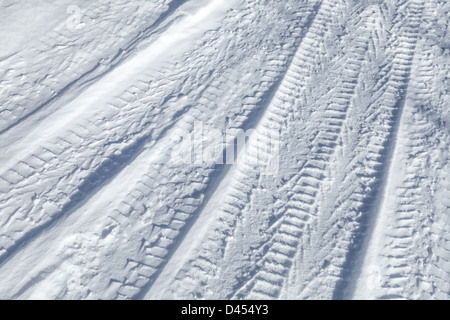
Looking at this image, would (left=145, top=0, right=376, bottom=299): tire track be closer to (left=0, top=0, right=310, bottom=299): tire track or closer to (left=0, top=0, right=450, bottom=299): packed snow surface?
(left=0, top=0, right=450, bottom=299): packed snow surface

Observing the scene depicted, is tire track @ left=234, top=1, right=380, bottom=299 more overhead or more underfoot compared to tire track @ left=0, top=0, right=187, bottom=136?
more underfoot

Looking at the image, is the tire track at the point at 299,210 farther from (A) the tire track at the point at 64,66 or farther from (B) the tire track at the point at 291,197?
(A) the tire track at the point at 64,66

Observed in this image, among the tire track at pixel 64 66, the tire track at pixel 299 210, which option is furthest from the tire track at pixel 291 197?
the tire track at pixel 64 66

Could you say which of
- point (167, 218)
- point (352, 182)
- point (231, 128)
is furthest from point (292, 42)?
point (167, 218)

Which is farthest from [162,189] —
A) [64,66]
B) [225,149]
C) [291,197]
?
[64,66]

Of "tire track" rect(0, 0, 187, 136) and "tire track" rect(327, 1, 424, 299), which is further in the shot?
"tire track" rect(0, 0, 187, 136)

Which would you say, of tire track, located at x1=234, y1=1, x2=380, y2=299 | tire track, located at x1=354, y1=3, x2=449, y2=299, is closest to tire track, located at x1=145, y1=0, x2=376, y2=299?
tire track, located at x1=234, y1=1, x2=380, y2=299

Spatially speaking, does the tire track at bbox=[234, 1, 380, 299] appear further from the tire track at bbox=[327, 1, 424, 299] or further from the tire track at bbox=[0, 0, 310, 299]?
the tire track at bbox=[0, 0, 310, 299]

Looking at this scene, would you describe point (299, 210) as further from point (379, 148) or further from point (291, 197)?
point (379, 148)

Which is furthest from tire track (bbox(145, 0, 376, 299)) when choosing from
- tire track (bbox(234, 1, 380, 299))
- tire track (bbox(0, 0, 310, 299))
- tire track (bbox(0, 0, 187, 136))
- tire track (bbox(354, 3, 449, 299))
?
tire track (bbox(0, 0, 187, 136))
